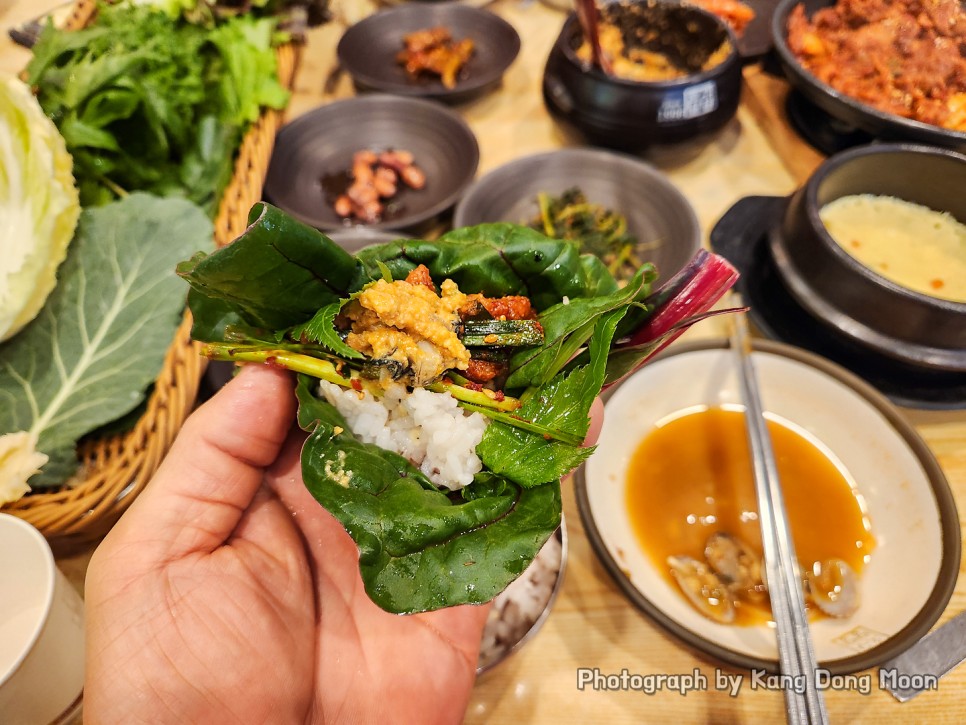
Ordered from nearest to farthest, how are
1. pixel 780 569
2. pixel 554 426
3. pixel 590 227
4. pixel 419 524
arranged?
pixel 419 524, pixel 554 426, pixel 780 569, pixel 590 227

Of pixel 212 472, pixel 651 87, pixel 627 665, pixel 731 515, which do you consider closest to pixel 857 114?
pixel 651 87

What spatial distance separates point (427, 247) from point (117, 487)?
3.58 feet

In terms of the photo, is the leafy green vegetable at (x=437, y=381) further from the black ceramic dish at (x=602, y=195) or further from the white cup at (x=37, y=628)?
the black ceramic dish at (x=602, y=195)

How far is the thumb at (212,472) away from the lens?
4.15 ft

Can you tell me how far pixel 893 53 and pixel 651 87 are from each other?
1395 mm

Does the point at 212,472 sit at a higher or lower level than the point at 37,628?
higher

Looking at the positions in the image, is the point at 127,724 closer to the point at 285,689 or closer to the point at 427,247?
the point at 285,689

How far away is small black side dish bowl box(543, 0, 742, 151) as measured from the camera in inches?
99.7

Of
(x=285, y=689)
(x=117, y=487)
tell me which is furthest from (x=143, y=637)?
(x=117, y=487)

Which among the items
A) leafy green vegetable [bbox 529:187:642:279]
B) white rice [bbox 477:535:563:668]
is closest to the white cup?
white rice [bbox 477:535:563:668]

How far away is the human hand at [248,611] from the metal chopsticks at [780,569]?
772 millimetres

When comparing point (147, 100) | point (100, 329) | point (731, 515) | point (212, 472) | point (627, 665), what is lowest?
point (627, 665)

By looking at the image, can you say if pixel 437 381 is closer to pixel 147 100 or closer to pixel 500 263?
pixel 500 263

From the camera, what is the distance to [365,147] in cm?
303
